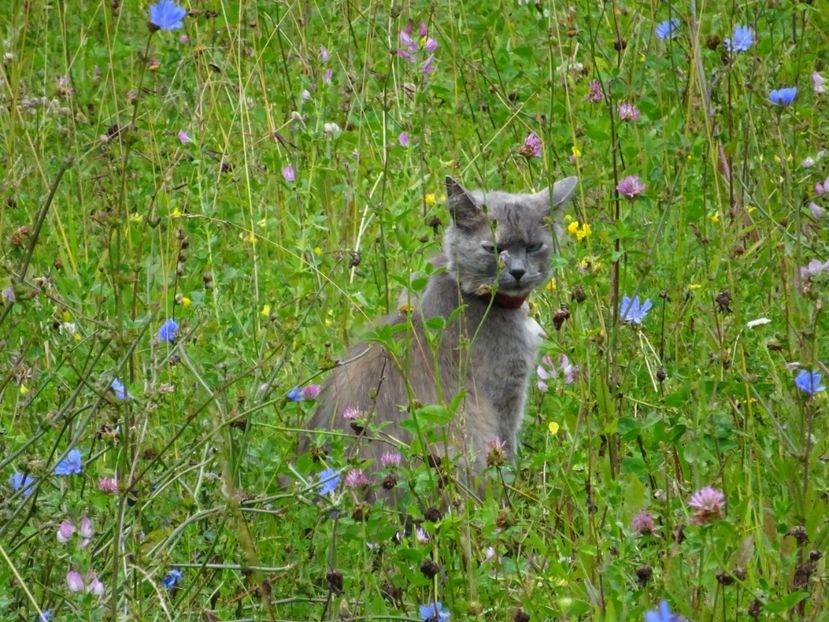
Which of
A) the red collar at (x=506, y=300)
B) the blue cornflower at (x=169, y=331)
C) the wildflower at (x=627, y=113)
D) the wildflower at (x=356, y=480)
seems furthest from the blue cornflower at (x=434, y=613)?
the red collar at (x=506, y=300)

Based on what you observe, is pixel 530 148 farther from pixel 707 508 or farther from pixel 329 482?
pixel 707 508

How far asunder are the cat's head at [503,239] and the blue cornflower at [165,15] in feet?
7.39

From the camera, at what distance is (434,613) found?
2705 mm

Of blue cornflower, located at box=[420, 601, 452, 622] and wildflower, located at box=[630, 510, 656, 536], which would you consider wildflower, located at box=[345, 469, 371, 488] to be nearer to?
blue cornflower, located at box=[420, 601, 452, 622]

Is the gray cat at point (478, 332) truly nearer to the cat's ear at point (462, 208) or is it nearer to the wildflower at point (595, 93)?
the cat's ear at point (462, 208)

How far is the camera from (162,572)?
8.59 ft

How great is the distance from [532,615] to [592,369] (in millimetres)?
929

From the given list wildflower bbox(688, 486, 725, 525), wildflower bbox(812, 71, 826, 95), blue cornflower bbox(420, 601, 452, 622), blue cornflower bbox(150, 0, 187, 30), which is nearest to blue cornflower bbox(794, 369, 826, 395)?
wildflower bbox(688, 486, 725, 525)

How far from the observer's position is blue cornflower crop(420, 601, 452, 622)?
8.76ft

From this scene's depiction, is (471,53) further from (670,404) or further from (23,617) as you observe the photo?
(23,617)

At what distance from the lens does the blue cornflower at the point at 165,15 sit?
2381mm

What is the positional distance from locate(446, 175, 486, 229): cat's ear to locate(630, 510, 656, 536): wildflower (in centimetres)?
219

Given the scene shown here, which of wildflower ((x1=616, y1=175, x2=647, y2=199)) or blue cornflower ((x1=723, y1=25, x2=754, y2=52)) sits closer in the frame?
wildflower ((x1=616, y1=175, x2=647, y2=199))

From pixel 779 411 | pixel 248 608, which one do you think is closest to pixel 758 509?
pixel 779 411
